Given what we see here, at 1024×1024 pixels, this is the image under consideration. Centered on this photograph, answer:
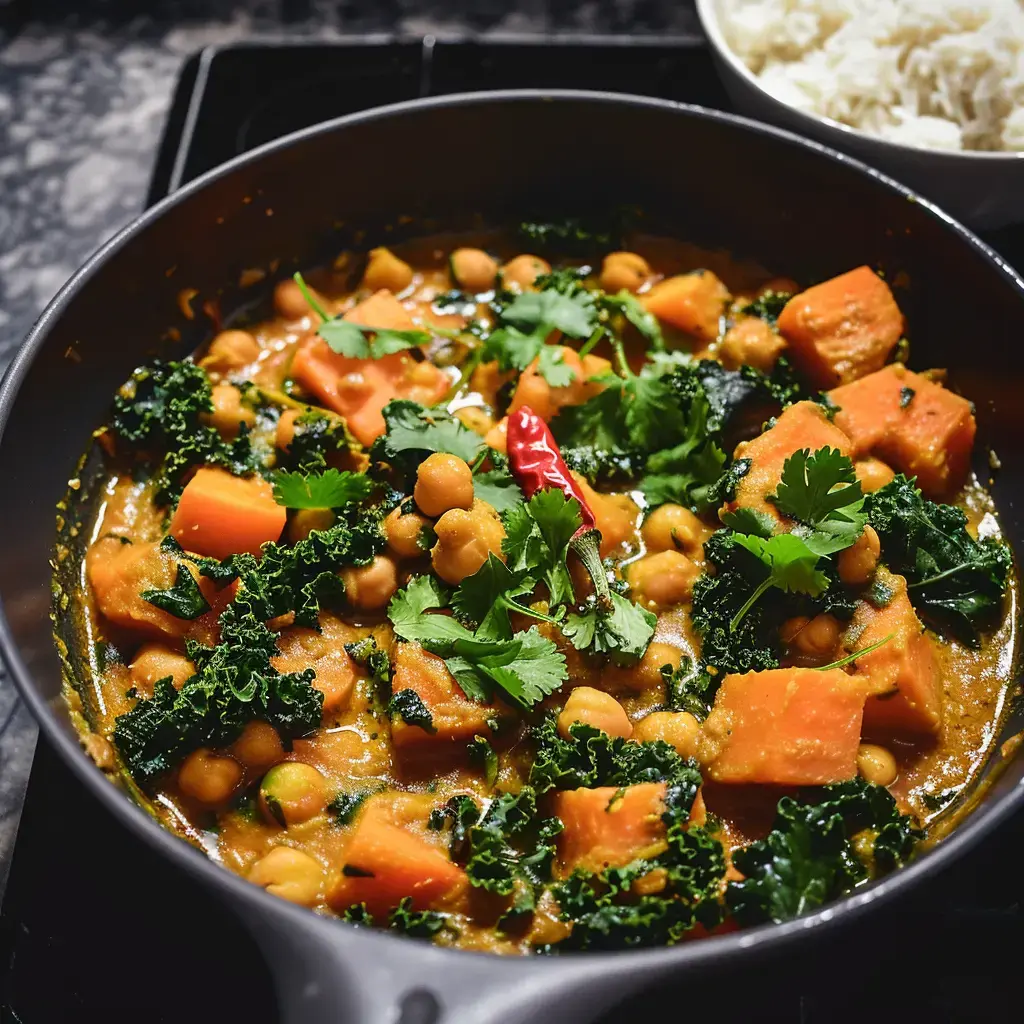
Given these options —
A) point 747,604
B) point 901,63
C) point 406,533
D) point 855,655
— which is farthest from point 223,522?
point 901,63

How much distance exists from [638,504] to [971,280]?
1.21m

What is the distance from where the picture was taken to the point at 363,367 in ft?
10.9

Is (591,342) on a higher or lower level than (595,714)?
higher

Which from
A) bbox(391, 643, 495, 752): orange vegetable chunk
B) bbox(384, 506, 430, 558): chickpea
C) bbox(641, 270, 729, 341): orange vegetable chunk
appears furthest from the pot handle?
bbox(641, 270, 729, 341): orange vegetable chunk

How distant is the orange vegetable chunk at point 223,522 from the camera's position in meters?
2.88

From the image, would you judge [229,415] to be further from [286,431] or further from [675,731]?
[675,731]

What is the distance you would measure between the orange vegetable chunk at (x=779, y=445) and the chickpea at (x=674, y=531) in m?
0.13

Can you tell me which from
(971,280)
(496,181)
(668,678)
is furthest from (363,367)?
(971,280)

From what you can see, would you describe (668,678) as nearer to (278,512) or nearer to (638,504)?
(638,504)

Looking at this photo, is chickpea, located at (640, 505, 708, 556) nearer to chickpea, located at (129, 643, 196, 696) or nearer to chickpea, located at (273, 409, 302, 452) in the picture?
chickpea, located at (273, 409, 302, 452)

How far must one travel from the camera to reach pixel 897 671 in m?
2.56

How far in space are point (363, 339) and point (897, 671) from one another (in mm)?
1878

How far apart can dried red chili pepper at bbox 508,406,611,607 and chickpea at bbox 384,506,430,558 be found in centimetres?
32

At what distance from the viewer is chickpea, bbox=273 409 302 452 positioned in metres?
3.09
